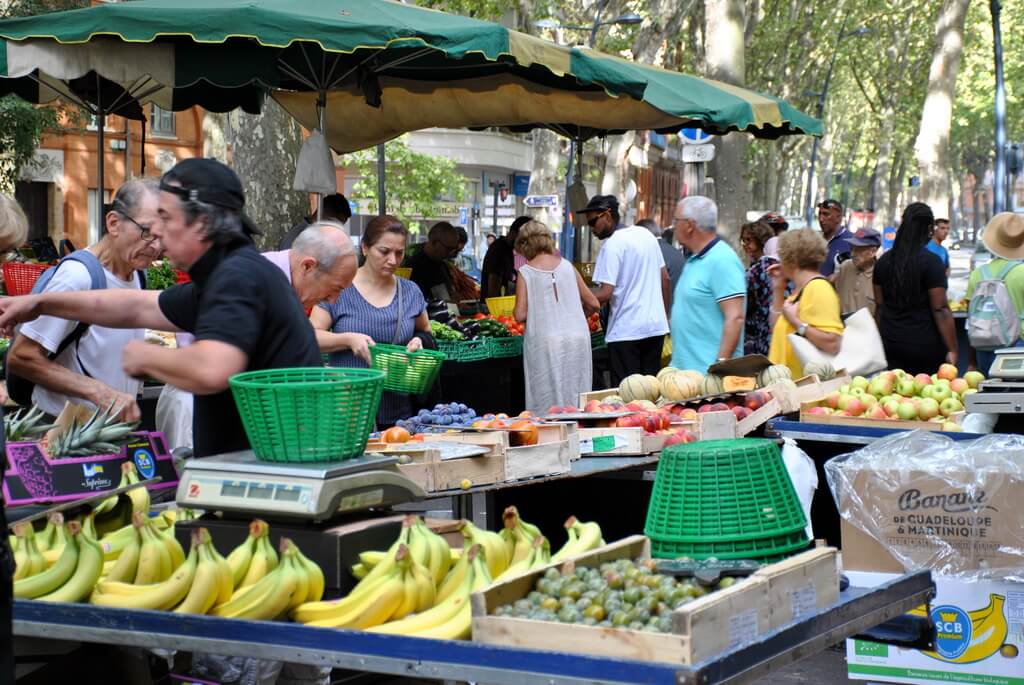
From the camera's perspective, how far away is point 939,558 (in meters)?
5.74

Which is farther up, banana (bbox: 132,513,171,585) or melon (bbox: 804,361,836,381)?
melon (bbox: 804,361,836,381)

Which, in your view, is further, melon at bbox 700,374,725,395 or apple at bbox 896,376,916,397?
melon at bbox 700,374,725,395

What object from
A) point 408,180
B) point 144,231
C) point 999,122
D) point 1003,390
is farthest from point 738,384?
point 408,180

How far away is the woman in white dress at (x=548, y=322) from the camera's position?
9.65m

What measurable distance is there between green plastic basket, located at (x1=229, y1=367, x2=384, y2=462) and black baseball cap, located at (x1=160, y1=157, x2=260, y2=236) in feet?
1.68

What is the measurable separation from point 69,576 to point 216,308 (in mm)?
864

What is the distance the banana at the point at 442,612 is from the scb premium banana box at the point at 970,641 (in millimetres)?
2758

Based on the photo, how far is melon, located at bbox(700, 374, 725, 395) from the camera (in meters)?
7.81

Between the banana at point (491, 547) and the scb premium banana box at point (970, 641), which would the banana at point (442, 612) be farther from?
the scb premium banana box at point (970, 641)

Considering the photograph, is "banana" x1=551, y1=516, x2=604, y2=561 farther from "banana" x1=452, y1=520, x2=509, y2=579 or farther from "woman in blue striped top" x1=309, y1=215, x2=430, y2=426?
"woman in blue striped top" x1=309, y1=215, x2=430, y2=426

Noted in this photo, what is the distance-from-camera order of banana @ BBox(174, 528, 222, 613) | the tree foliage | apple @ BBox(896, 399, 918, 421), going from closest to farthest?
banana @ BBox(174, 528, 222, 613)
apple @ BBox(896, 399, 918, 421)
the tree foliage

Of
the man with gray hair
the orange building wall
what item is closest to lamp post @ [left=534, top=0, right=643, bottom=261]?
the man with gray hair

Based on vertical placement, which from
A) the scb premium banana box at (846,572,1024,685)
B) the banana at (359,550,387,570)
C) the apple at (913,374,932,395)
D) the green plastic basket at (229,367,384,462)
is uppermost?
the green plastic basket at (229,367,384,462)

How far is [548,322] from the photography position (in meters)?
9.70
